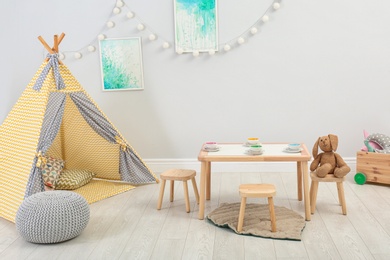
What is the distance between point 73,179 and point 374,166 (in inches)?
94.2

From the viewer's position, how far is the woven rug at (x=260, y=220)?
3.25 metres

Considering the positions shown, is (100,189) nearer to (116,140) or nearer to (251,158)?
(116,140)

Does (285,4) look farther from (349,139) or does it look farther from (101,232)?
(101,232)

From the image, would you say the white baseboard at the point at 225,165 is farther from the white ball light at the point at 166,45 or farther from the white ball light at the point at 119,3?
the white ball light at the point at 119,3

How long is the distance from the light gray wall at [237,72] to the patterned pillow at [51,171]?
68cm

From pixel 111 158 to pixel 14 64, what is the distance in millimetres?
1261

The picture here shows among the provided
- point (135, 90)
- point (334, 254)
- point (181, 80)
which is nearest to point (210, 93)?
point (181, 80)

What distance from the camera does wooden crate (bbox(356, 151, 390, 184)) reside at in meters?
4.22

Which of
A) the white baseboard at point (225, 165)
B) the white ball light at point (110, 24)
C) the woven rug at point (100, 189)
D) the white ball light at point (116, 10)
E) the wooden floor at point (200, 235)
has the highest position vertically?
the white ball light at point (116, 10)

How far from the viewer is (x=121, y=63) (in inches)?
186

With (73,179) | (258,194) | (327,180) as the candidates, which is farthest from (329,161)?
(73,179)

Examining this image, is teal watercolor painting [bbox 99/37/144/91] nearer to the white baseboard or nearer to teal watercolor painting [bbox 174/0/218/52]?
teal watercolor painting [bbox 174/0/218/52]

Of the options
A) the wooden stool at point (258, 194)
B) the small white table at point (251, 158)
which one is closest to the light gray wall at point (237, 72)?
the small white table at point (251, 158)

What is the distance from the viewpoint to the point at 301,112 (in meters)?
4.66
